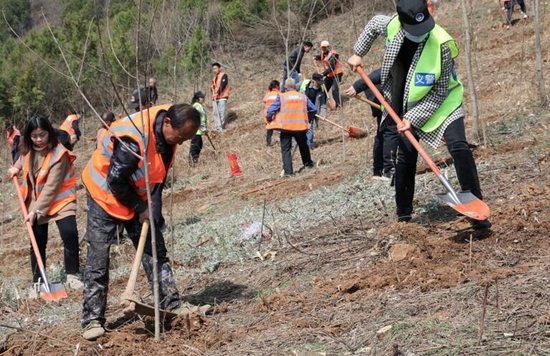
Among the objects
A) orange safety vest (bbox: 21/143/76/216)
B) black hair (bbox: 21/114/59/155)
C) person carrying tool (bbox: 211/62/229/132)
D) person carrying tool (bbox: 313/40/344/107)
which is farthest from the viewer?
person carrying tool (bbox: 211/62/229/132)

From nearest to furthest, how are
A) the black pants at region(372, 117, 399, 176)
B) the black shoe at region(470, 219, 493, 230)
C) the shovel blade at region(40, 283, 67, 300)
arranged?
the black shoe at region(470, 219, 493, 230) < the shovel blade at region(40, 283, 67, 300) < the black pants at region(372, 117, 399, 176)

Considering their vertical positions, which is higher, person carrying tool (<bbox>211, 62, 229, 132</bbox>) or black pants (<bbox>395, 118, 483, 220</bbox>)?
black pants (<bbox>395, 118, 483, 220</bbox>)

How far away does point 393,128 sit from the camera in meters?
7.86

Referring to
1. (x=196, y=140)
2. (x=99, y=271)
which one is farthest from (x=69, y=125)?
(x=99, y=271)

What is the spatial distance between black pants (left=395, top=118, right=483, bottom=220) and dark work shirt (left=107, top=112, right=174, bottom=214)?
1718 mm

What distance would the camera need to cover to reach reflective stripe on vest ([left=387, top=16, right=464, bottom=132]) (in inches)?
193

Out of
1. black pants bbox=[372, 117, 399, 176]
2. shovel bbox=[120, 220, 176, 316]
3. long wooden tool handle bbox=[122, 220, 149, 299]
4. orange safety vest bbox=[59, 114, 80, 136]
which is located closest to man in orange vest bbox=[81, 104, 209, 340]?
long wooden tool handle bbox=[122, 220, 149, 299]

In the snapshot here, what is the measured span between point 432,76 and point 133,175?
208 cm

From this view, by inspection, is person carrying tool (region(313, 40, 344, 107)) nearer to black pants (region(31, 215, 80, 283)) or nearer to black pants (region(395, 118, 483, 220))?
black pants (region(31, 215, 80, 283))

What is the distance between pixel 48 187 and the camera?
663 cm

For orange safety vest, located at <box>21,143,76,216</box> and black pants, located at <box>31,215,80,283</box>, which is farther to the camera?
black pants, located at <box>31,215,80,283</box>

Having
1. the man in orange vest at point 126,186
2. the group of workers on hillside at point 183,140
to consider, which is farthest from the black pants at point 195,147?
the man in orange vest at point 126,186

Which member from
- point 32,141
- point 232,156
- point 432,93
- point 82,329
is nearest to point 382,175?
point 432,93

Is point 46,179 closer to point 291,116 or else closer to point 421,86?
point 421,86
